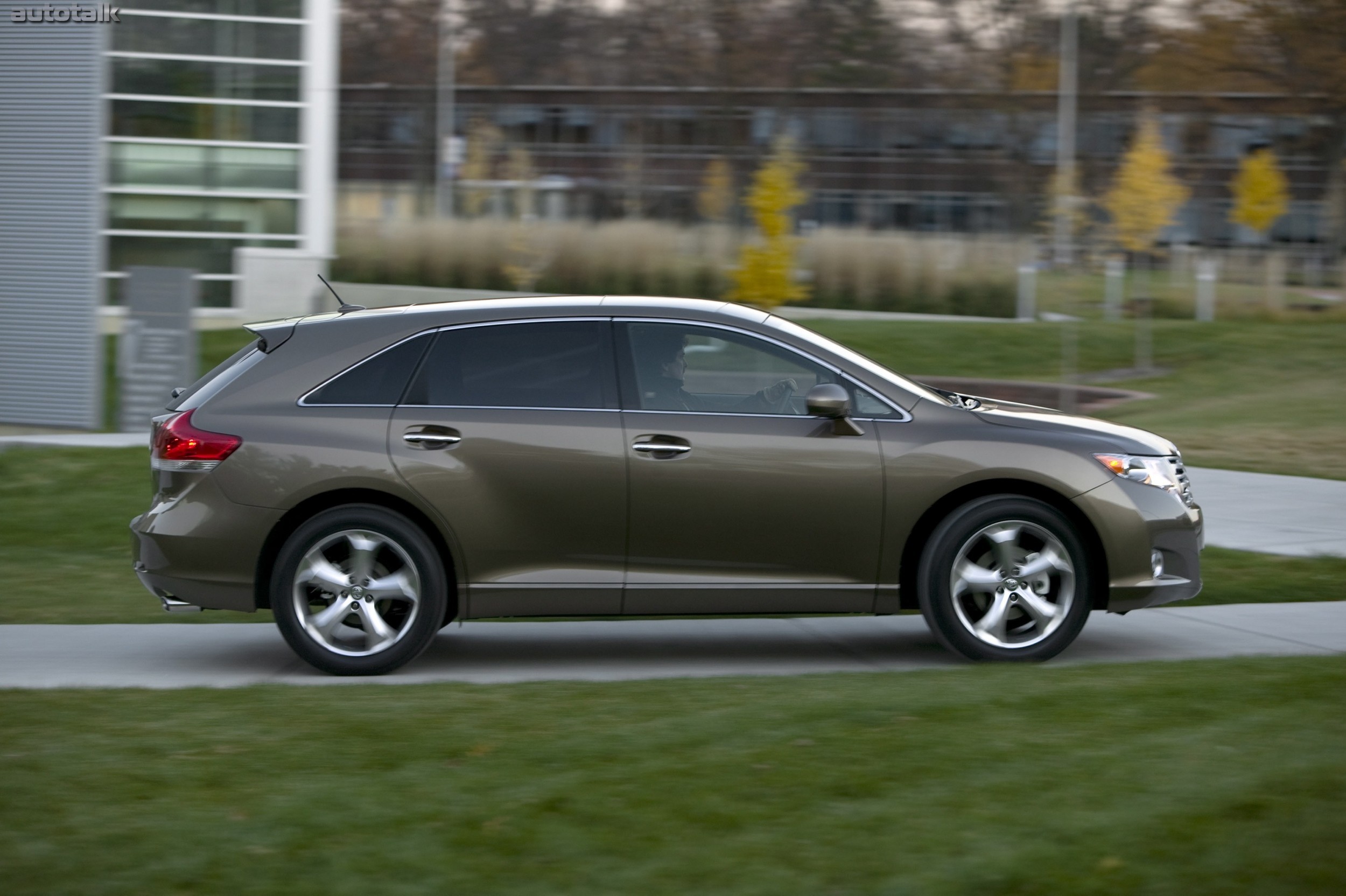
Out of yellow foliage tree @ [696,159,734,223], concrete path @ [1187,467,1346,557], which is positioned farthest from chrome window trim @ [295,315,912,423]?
yellow foliage tree @ [696,159,734,223]

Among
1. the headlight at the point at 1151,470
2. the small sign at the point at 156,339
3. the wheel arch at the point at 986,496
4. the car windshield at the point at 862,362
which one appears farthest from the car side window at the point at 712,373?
the small sign at the point at 156,339

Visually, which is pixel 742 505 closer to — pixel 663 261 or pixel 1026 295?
pixel 1026 295

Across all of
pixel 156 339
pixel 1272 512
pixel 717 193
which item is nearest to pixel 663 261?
pixel 717 193

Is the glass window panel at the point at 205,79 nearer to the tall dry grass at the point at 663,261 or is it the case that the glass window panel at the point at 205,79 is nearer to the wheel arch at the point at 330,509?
the tall dry grass at the point at 663,261

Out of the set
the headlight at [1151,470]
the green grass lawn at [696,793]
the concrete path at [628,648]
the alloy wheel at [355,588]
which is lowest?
the concrete path at [628,648]

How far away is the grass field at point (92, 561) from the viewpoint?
8797mm

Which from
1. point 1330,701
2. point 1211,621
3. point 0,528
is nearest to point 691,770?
point 1330,701

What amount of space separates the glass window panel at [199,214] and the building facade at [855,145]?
28.4 meters

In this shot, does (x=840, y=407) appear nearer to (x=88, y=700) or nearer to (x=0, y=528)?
(x=88, y=700)

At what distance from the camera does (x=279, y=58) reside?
29.3m

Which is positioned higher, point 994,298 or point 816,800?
point 994,298

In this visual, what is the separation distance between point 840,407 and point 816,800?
268cm

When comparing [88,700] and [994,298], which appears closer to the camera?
[88,700]

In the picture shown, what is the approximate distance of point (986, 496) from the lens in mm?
6949
